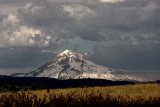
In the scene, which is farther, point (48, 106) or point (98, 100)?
point (98, 100)

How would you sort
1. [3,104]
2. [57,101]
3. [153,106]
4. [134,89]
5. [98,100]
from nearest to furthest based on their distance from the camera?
[3,104]
[57,101]
[98,100]
[153,106]
[134,89]

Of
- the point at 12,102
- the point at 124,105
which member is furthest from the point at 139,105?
the point at 12,102

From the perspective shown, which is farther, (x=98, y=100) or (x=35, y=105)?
(x=98, y=100)

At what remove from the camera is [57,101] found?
247 inches

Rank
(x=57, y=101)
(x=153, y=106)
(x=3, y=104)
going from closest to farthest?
1. (x=3, y=104)
2. (x=57, y=101)
3. (x=153, y=106)

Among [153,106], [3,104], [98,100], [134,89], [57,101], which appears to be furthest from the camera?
[134,89]

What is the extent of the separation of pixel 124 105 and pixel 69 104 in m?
1.30

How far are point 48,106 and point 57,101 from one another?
0.37 metres

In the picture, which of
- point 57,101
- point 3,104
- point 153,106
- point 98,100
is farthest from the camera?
point 153,106

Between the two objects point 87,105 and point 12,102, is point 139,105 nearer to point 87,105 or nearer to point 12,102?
point 87,105

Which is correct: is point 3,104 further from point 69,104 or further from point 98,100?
point 98,100

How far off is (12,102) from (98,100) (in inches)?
73.9

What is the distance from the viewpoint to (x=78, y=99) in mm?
6906

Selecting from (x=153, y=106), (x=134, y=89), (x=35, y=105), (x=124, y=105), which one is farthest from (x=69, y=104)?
(x=134, y=89)
